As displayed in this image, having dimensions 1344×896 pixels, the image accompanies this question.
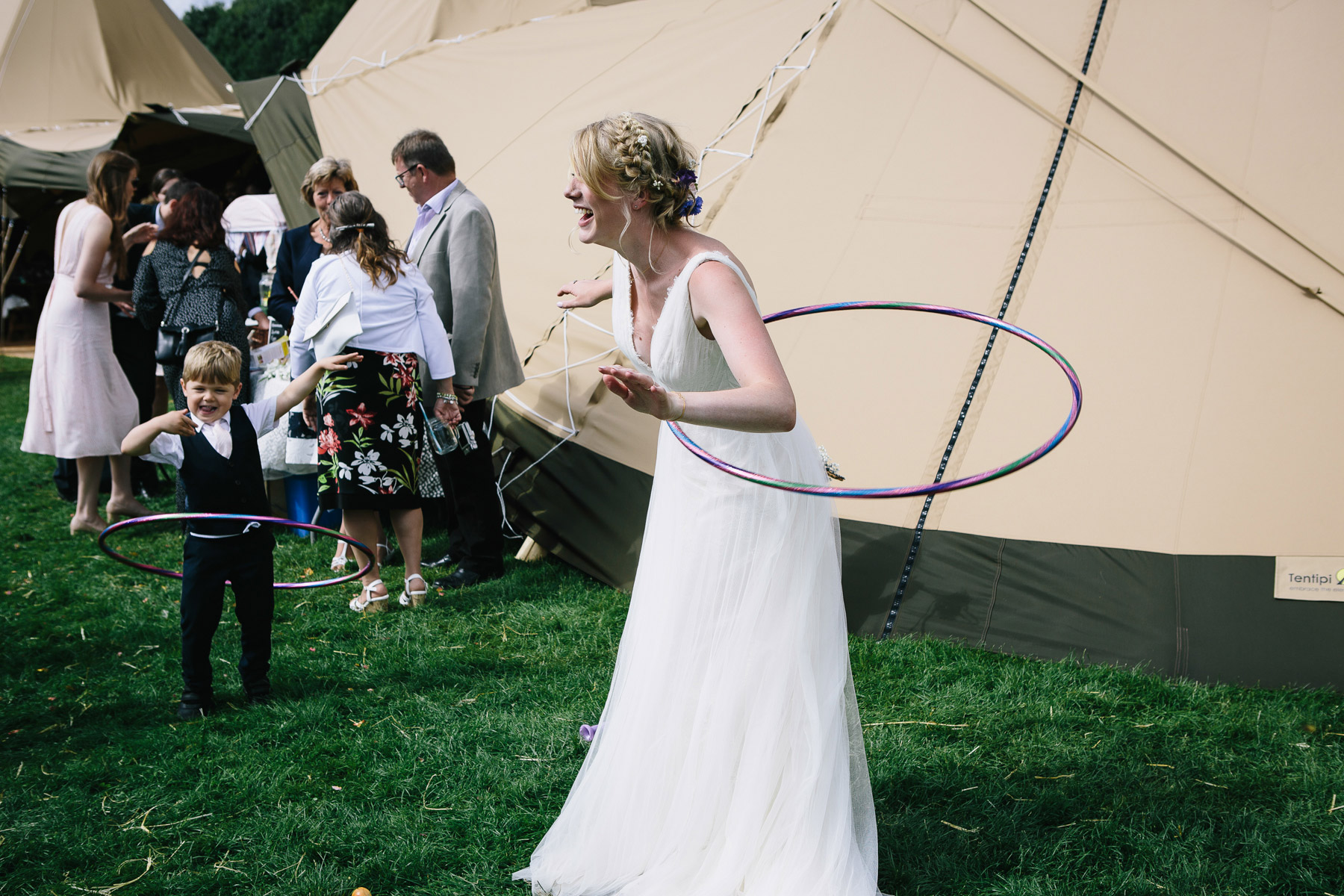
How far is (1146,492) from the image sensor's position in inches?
173

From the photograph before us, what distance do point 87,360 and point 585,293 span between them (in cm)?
482

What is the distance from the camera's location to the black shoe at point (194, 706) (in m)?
3.98

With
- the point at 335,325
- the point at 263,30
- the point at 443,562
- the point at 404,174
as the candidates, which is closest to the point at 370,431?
the point at 335,325

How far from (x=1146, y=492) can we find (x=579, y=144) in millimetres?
3119

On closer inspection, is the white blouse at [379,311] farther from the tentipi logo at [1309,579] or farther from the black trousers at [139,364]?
the tentipi logo at [1309,579]

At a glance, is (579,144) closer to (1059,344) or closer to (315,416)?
(1059,344)

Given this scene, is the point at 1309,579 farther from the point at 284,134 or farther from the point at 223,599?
the point at 284,134

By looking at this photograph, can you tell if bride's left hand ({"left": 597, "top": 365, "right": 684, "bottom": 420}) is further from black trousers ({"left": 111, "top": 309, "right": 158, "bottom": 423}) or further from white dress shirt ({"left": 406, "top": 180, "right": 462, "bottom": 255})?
black trousers ({"left": 111, "top": 309, "right": 158, "bottom": 423})

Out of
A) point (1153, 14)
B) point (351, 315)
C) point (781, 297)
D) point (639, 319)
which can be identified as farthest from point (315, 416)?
point (1153, 14)

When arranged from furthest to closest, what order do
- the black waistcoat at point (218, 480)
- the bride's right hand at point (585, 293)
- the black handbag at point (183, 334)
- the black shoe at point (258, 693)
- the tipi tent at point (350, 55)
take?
the tipi tent at point (350, 55), the black handbag at point (183, 334), the black shoe at point (258, 693), the black waistcoat at point (218, 480), the bride's right hand at point (585, 293)

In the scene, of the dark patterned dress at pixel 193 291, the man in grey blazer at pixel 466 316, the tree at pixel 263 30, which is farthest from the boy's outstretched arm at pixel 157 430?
the tree at pixel 263 30

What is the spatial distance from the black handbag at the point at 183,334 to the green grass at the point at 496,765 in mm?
1573

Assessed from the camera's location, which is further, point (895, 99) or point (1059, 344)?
point (895, 99)

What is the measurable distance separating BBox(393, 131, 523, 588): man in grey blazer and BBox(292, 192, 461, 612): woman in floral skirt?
332 mm
